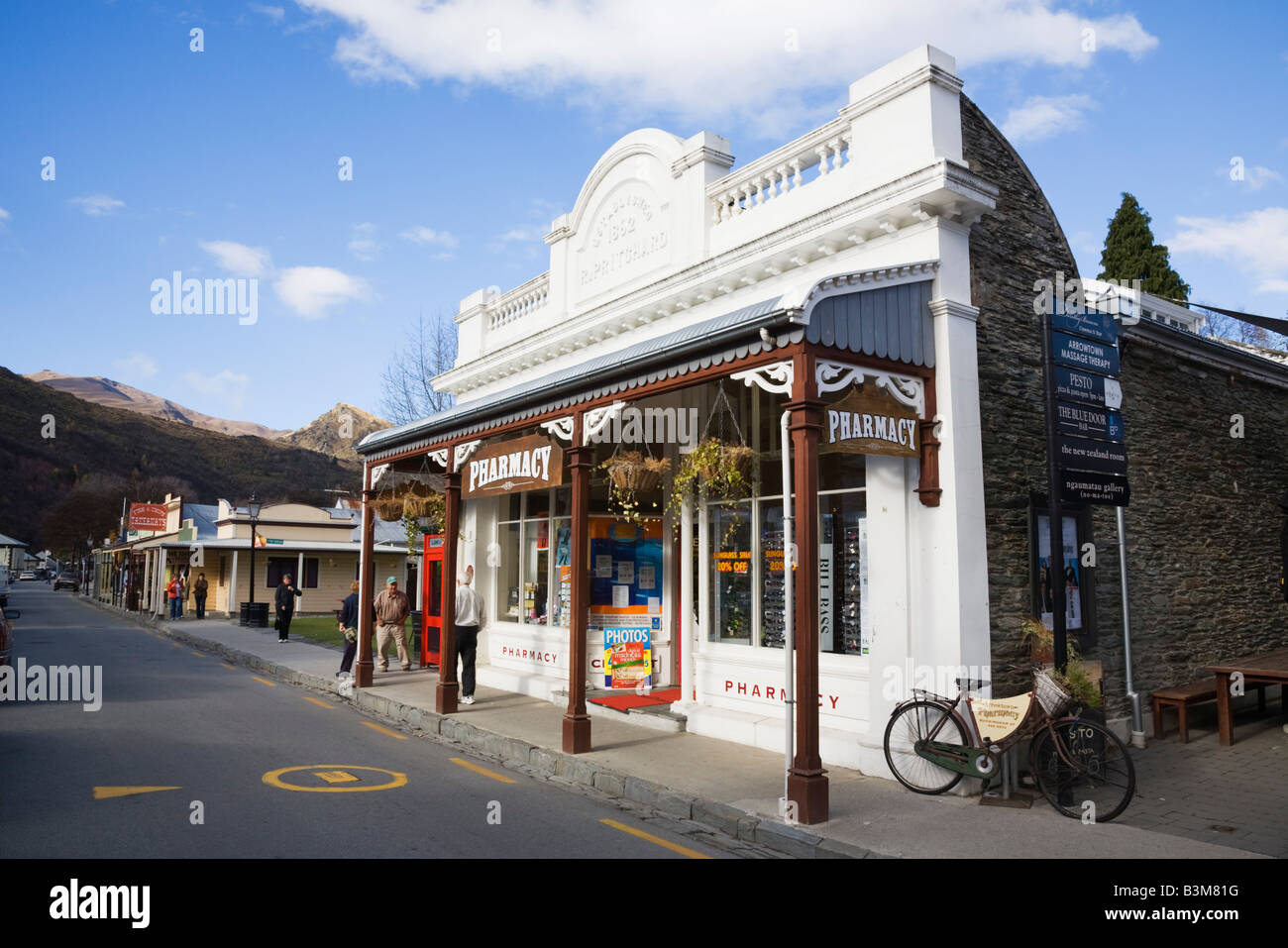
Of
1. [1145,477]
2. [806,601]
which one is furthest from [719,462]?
[1145,477]

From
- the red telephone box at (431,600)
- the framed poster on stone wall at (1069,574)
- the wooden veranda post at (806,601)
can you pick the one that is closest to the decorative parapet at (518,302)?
the red telephone box at (431,600)

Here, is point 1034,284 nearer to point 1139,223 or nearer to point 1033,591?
point 1033,591

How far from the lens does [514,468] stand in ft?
36.9

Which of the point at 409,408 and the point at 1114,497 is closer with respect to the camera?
the point at 1114,497

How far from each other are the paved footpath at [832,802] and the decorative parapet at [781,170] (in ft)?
20.8

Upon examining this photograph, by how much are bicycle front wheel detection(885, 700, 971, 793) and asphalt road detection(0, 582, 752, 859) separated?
2097 mm

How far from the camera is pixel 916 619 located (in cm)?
792

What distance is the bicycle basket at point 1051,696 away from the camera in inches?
279

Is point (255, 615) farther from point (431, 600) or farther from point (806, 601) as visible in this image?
point (806, 601)

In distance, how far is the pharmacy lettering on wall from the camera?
7285mm

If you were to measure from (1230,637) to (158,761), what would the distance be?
1308cm

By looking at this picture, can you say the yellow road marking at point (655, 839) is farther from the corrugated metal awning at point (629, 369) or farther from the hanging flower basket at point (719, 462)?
the corrugated metal awning at point (629, 369)
